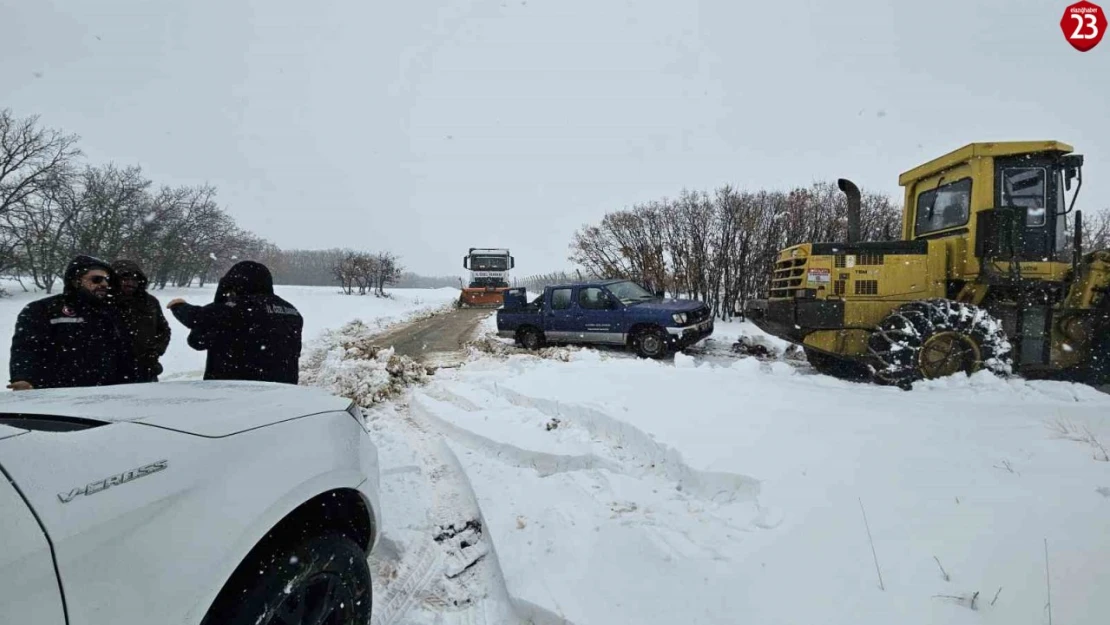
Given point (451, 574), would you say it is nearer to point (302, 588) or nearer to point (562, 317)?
point (302, 588)

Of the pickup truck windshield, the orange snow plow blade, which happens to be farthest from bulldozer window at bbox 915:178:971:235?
the orange snow plow blade

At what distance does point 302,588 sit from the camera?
1.41 m

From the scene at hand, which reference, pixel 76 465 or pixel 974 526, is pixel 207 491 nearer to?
pixel 76 465

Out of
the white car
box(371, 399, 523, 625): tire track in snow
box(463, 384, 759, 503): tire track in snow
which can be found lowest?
box(371, 399, 523, 625): tire track in snow

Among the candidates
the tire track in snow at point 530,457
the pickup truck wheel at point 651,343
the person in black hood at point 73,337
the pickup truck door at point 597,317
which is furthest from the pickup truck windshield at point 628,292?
the person in black hood at point 73,337

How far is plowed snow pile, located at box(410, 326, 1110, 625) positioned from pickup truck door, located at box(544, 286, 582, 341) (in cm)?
527

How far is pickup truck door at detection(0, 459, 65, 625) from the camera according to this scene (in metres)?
0.82

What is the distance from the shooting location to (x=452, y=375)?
721cm

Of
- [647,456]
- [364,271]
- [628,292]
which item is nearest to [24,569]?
[647,456]

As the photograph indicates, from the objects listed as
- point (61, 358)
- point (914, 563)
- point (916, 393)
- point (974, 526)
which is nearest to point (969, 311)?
point (916, 393)

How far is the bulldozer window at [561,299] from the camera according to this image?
10.1 metres

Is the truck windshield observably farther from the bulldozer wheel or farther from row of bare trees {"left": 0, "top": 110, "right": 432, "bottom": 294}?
the bulldozer wheel

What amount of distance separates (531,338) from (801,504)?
27.4 ft

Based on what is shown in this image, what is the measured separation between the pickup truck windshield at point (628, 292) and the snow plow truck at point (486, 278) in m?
14.3
